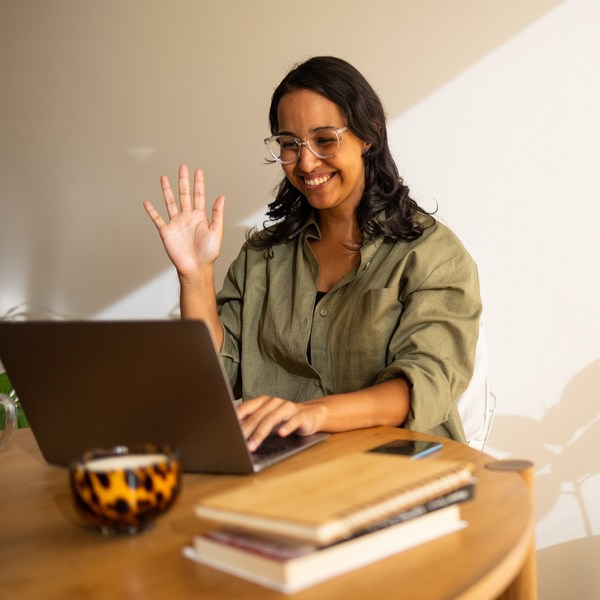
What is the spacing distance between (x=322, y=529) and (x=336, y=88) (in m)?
1.25

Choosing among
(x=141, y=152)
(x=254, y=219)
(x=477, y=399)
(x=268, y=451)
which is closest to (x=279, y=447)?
(x=268, y=451)

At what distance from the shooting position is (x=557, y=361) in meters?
1.87

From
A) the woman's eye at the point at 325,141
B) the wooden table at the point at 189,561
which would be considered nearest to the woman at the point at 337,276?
the woman's eye at the point at 325,141

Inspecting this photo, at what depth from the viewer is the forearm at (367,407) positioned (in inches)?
40.9

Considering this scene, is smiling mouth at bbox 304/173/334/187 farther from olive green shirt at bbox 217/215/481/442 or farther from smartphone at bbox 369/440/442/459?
smartphone at bbox 369/440/442/459

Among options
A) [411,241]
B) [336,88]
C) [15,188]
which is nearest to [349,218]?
[411,241]

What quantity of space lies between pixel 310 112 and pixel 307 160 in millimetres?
116

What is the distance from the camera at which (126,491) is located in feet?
1.86

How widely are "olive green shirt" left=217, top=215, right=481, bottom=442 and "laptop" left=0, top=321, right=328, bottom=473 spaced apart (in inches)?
19.5

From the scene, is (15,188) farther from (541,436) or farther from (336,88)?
(541,436)

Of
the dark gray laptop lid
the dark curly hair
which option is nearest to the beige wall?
the dark curly hair

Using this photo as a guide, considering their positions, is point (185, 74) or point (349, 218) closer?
point (349, 218)

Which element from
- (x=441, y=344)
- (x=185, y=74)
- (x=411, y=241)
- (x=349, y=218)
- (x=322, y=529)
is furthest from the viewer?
(x=185, y=74)

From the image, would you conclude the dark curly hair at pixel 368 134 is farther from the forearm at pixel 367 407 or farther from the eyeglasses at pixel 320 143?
the forearm at pixel 367 407
